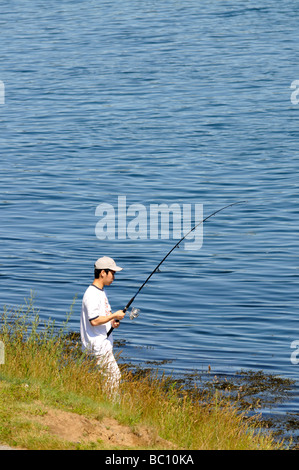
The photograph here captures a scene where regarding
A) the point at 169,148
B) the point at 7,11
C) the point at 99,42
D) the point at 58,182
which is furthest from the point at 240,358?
the point at 7,11

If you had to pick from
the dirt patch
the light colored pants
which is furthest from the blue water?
the dirt patch

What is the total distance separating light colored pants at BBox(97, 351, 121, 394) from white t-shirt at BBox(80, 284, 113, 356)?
11 centimetres

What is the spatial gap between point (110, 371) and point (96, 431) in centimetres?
175

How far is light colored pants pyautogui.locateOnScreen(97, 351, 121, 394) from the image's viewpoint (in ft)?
35.5

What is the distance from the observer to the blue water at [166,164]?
1783 cm

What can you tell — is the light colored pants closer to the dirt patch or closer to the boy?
the boy

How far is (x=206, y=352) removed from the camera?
15734 mm

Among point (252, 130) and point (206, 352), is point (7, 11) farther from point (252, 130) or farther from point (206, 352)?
point (206, 352)

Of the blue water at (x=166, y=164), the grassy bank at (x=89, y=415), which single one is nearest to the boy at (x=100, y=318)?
the grassy bank at (x=89, y=415)

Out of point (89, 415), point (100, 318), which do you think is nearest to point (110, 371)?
point (100, 318)

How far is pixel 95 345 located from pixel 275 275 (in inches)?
388

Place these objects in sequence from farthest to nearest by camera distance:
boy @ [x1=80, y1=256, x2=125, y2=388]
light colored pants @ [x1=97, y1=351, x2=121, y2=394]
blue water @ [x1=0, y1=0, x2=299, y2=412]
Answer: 1. blue water @ [x1=0, y1=0, x2=299, y2=412]
2. boy @ [x1=80, y1=256, x2=125, y2=388]
3. light colored pants @ [x1=97, y1=351, x2=121, y2=394]

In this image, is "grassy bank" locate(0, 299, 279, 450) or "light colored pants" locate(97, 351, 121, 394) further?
"light colored pants" locate(97, 351, 121, 394)

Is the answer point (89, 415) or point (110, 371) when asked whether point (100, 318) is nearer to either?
point (110, 371)
